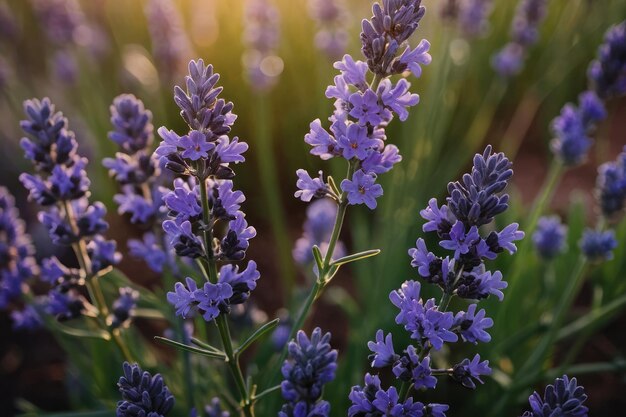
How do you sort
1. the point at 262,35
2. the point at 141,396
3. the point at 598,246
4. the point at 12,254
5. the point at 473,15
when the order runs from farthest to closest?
the point at 473,15 → the point at 262,35 → the point at 598,246 → the point at 12,254 → the point at 141,396

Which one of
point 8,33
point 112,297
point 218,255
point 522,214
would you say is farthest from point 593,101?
point 8,33

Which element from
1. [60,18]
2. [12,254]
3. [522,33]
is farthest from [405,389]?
[60,18]

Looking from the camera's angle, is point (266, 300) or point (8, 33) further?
point (8, 33)

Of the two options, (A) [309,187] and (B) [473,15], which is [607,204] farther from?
(B) [473,15]

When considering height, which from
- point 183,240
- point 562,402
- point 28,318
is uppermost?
point 183,240

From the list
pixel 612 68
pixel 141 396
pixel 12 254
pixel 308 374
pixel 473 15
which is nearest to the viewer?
pixel 308 374

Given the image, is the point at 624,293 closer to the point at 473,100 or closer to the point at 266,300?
the point at 266,300

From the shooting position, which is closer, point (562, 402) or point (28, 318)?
point (562, 402)
